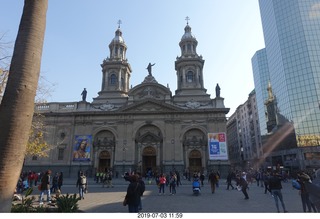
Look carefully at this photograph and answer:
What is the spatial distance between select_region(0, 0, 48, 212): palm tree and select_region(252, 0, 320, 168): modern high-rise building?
5511cm

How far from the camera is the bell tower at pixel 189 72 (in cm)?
4423

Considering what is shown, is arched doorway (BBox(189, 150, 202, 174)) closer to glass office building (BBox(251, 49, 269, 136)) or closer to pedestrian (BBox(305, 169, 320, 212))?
pedestrian (BBox(305, 169, 320, 212))

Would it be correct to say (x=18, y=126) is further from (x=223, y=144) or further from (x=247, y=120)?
(x=247, y=120)

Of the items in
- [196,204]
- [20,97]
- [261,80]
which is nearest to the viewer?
[20,97]

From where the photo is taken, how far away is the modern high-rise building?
162ft

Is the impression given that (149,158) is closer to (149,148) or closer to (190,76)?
(149,148)

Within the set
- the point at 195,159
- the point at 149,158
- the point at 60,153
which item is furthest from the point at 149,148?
the point at 60,153

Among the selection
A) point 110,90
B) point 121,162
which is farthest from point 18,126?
point 110,90

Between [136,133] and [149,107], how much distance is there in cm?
530

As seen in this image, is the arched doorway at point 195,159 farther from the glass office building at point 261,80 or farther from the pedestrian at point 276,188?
the glass office building at point 261,80

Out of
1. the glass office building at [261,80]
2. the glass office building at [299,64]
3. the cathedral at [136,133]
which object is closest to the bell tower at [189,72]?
the cathedral at [136,133]

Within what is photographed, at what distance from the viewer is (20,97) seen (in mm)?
4570

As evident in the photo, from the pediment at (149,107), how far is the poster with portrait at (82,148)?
822cm

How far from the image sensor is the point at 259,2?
226ft
